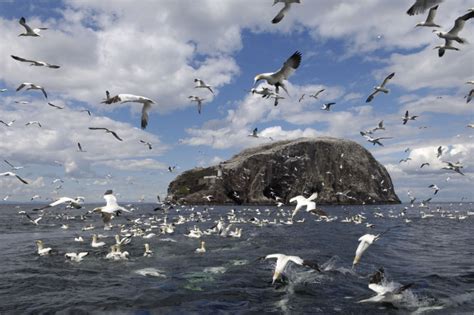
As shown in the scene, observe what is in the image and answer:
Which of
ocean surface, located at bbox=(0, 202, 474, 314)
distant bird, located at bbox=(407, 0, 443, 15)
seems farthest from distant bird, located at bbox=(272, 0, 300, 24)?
ocean surface, located at bbox=(0, 202, 474, 314)

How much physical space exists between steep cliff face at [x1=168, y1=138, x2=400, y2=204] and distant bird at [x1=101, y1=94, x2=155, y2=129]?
→ 369ft

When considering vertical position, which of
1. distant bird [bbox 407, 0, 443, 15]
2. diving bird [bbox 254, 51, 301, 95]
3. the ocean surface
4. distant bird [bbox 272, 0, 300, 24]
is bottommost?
the ocean surface

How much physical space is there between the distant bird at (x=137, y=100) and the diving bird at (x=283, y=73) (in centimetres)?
440

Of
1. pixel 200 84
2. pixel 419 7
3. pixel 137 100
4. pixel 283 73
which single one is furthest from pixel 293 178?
pixel 419 7

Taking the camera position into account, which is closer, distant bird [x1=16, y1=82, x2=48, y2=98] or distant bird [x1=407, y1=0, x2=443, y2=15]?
distant bird [x1=407, y1=0, x2=443, y2=15]

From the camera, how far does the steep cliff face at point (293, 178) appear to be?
431ft

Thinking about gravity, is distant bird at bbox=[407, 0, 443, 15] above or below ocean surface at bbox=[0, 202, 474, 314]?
above

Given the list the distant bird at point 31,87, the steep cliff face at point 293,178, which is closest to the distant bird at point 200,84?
the distant bird at point 31,87

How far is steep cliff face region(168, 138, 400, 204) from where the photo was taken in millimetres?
131250

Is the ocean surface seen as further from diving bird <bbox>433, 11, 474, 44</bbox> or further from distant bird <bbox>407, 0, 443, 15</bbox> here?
diving bird <bbox>433, 11, 474, 44</bbox>

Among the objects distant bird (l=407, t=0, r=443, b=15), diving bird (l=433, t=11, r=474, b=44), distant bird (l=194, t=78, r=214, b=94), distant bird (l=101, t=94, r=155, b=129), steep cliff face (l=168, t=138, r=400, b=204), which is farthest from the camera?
steep cliff face (l=168, t=138, r=400, b=204)

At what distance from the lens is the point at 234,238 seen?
37.7 m

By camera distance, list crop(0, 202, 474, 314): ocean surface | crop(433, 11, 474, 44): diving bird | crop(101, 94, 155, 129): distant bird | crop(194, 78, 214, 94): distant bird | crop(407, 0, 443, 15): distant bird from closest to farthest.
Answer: crop(407, 0, 443, 15): distant bird, crop(101, 94, 155, 129): distant bird, crop(0, 202, 474, 314): ocean surface, crop(433, 11, 474, 44): diving bird, crop(194, 78, 214, 94): distant bird

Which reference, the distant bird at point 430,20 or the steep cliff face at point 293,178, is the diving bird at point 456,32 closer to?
the distant bird at point 430,20
